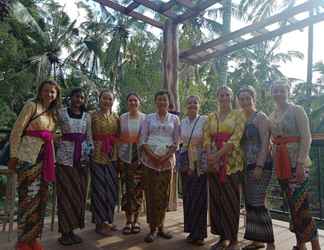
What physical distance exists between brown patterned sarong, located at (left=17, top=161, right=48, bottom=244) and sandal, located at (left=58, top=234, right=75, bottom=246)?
368 millimetres

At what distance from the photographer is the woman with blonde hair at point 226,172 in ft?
8.75

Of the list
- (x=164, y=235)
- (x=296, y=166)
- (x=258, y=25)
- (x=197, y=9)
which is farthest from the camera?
(x=197, y=9)

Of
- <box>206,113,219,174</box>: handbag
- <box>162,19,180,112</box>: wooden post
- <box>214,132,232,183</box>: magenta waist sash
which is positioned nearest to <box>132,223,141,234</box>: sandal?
<box>206,113,219,174</box>: handbag

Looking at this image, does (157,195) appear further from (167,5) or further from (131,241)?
(167,5)

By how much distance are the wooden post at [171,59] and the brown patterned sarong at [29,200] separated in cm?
216

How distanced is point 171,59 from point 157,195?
1.97 meters

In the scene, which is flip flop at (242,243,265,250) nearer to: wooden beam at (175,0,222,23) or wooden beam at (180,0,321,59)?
wooden beam at (180,0,321,59)

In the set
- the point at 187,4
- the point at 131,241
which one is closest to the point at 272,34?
the point at 187,4

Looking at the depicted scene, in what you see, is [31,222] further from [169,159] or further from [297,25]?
[297,25]

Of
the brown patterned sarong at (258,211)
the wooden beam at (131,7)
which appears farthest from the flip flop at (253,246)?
the wooden beam at (131,7)

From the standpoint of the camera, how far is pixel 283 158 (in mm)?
2482

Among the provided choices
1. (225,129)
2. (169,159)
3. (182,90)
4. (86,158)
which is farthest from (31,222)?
(182,90)

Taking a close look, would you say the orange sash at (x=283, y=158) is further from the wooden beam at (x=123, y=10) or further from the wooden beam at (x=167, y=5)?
the wooden beam at (x=123, y=10)

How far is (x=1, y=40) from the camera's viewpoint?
1148 centimetres
